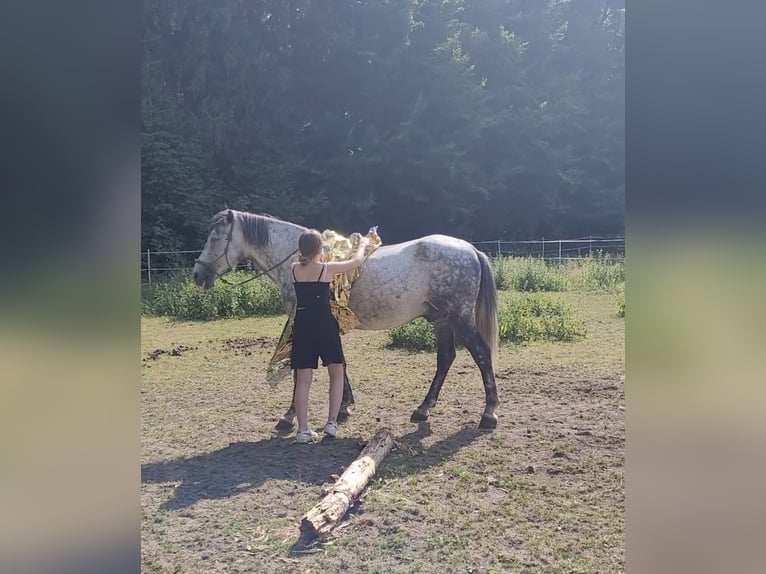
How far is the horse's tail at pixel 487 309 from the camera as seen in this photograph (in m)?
5.32

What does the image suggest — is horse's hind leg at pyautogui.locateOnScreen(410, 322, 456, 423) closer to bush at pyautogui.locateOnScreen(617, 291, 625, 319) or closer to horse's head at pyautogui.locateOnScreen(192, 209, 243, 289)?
horse's head at pyautogui.locateOnScreen(192, 209, 243, 289)

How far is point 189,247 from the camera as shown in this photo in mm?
17156

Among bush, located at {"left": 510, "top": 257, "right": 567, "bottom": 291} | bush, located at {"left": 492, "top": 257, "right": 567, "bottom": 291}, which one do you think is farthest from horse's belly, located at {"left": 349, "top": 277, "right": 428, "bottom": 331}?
bush, located at {"left": 510, "top": 257, "right": 567, "bottom": 291}

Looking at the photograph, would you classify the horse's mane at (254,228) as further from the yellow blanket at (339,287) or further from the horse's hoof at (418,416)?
the horse's hoof at (418,416)

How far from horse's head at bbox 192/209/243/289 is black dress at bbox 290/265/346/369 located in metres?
1.09

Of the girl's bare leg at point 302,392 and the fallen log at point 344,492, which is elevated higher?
the girl's bare leg at point 302,392

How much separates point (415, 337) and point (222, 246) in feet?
12.4

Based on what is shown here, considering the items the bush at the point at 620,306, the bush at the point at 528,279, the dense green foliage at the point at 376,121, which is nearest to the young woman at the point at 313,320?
the bush at the point at 620,306

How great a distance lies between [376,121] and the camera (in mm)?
21438

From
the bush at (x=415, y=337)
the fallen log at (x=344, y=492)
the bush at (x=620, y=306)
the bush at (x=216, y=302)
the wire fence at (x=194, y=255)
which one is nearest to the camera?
the fallen log at (x=344, y=492)

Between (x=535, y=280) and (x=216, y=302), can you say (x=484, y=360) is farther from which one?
(x=535, y=280)

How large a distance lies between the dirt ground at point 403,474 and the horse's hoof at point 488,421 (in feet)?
0.22
